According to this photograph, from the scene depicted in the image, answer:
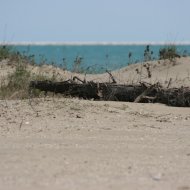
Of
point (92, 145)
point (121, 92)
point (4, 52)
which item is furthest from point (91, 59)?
point (92, 145)

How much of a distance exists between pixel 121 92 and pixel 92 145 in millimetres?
3663

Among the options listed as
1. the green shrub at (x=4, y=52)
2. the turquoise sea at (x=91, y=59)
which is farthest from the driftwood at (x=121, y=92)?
the green shrub at (x=4, y=52)

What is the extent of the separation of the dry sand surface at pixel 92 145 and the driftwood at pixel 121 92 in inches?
14.1

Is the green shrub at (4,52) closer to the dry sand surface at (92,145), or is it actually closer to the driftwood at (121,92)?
the driftwood at (121,92)

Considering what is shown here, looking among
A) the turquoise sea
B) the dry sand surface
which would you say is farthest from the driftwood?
the turquoise sea

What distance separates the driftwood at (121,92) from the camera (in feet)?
30.0

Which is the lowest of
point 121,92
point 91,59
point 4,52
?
point 91,59

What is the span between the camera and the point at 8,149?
5688 mm

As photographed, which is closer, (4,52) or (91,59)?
(4,52)

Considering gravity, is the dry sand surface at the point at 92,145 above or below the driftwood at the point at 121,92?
below

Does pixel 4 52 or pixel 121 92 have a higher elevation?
pixel 4 52

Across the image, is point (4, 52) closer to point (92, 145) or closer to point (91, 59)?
point (92, 145)

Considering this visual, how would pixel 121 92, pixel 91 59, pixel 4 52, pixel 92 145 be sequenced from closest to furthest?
pixel 92 145 → pixel 121 92 → pixel 4 52 → pixel 91 59

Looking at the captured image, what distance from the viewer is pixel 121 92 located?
945cm
